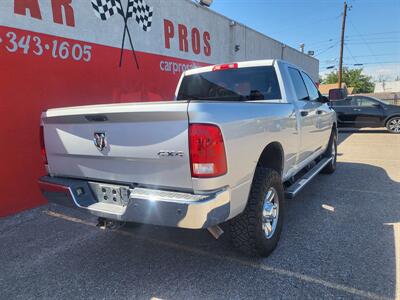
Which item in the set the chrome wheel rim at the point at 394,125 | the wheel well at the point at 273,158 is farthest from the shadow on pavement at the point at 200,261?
the chrome wheel rim at the point at 394,125

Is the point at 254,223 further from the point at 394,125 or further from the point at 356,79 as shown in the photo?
the point at 356,79

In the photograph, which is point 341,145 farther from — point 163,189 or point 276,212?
point 163,189

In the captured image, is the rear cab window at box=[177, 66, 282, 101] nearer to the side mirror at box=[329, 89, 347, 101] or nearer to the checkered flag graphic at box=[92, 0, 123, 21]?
the side mirror at box=[329, 89, 347, 101]

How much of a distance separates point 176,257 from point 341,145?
8.57 m

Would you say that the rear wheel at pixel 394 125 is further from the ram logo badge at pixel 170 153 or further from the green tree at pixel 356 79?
the green tree at pixel 356 79

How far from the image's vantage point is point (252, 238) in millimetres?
2729

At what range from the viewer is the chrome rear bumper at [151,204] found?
2.18m

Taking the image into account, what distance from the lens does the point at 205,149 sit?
7.14 ft

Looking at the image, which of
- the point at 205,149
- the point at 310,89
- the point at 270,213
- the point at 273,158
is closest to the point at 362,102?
the point at 310,89

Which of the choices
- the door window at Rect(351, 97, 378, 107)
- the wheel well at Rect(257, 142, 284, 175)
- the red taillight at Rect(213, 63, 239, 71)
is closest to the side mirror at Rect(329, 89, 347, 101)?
the red taillight at Rect(213, 63, 239, 71)

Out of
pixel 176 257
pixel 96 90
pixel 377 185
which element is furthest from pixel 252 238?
pixel 96 90

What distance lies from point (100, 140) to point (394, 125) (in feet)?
42.1

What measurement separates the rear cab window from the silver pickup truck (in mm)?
179

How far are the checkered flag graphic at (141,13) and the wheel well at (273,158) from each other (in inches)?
181
